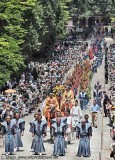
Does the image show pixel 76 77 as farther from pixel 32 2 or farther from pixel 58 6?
pixel 58 6

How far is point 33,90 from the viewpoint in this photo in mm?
34312

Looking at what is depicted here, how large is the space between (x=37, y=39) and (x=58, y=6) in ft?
39.3

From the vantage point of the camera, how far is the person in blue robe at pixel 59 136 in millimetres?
22641

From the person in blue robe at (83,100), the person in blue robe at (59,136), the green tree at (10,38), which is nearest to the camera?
the person in blue robe at (59,136)

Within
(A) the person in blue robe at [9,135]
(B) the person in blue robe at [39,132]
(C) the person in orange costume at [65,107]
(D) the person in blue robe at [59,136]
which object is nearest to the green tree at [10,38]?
(C) the person in orange costume at [65,107]

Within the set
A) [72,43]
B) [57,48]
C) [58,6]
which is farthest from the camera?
[72,43]

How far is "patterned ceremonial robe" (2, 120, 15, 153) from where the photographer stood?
22828 mm

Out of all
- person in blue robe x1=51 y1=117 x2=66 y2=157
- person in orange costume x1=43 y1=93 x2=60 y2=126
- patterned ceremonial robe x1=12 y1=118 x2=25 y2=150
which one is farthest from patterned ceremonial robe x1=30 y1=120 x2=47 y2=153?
person in orange costume x1=43 y1=93 x2=60 y2=126

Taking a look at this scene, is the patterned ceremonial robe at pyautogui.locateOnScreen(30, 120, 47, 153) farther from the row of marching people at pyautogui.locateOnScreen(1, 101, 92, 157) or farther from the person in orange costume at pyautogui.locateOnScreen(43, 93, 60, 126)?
the person in orange costume at pyautogui.locateOnScreen(43, 93, 60, 126)

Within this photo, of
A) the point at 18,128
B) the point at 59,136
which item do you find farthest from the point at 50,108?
the point at 59,136

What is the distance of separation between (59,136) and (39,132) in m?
0.78

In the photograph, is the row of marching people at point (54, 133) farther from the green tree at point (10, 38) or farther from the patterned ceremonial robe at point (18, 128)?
the green tree at point (10, 38)

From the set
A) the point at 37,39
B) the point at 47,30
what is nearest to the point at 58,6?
the point at 47,30

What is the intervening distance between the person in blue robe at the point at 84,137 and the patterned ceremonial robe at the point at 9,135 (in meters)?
2.40
